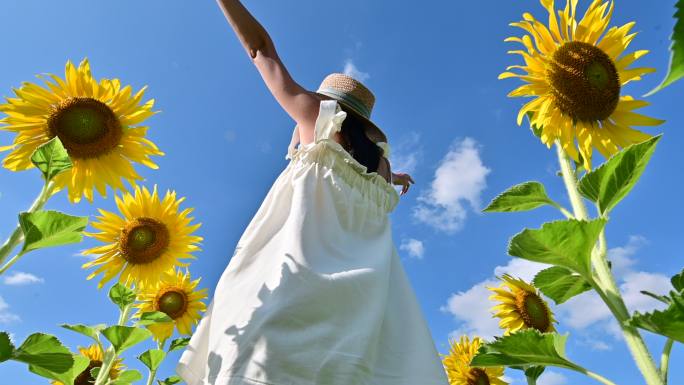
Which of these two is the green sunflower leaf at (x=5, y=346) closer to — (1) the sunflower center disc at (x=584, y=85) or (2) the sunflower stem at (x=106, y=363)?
(2) the sunflower stem at (x=106, y=363)

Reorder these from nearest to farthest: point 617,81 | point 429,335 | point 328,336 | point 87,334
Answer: point 617,81 < point 328,336 < point 429,335 < point 87,334

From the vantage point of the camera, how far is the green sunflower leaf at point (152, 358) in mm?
2807

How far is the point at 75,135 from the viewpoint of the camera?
2178mm

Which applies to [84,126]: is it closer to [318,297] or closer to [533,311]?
[318,297]

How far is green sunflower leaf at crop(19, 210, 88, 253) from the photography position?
143cm

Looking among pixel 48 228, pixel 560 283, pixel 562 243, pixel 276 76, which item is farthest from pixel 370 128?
pixel 562 243

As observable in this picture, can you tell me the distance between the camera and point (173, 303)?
371 centimetres

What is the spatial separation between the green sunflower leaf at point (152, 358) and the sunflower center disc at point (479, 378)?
6.91ft

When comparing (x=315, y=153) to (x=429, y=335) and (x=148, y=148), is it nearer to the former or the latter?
(x=148, y=148)

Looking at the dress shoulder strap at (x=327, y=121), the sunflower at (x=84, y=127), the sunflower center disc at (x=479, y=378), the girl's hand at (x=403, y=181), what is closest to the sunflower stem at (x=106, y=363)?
the sunflower at (x=84, y=127)

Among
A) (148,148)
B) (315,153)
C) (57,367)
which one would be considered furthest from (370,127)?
(57,367)

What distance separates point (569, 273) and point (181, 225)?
2.79 meters

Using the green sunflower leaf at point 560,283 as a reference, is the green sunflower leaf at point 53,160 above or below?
above

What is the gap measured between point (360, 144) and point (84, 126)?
1.37 meters
